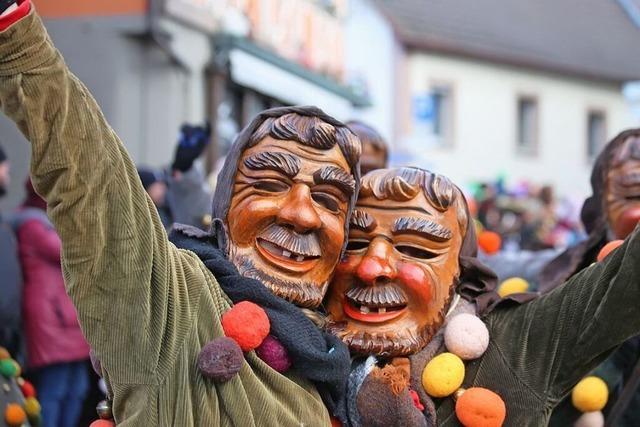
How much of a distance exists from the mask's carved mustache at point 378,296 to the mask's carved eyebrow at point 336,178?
0.86 feet

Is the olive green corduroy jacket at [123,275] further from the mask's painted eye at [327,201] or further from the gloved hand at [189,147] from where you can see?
the gloved hand at [189,147]

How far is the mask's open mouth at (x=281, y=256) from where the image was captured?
254 cm

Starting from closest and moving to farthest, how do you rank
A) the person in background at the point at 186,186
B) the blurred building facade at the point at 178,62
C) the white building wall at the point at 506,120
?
the person in background at the point at 186,186 < the blurred building facade at the point at 178,62 < the white building wall at the point at 506,120

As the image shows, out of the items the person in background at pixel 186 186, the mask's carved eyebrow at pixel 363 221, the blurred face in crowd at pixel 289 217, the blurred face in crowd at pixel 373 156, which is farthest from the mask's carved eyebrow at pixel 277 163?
the person in background at pixel 186 186

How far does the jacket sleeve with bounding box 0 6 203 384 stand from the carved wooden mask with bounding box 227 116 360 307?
0.30m

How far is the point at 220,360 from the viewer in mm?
2238

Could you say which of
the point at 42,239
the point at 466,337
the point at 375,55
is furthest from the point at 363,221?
the point at 375,55

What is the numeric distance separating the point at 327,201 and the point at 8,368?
168cm

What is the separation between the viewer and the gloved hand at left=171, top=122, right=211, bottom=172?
16.4 feet

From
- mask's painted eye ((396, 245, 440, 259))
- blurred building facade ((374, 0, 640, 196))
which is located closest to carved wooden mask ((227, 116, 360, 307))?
mask's painted eye ((396, 245, 440, 259))

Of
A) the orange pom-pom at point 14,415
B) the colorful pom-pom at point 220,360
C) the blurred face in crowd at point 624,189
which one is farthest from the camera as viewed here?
the blurred face in crowd at point 624,189

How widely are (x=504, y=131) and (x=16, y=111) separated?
19.4 meters

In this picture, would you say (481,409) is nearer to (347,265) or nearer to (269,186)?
(347,265)

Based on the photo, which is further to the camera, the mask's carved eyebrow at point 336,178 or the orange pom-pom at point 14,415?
the orange pom-pom at point 14,415
